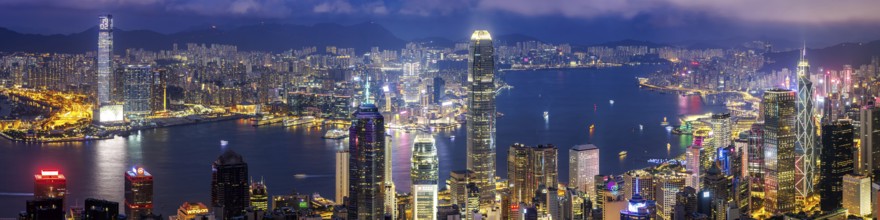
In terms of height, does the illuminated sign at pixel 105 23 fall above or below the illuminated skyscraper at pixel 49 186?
above

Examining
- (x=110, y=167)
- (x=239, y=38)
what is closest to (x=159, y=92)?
(x=239, y=38)

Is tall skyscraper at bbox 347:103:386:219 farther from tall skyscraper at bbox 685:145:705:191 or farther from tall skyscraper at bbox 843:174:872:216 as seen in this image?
tall skyscraper at bbox 843:174:872:216

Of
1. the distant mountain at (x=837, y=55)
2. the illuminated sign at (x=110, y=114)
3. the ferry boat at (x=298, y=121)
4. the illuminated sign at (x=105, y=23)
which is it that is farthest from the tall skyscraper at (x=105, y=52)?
the distant mountain at (x=837, y=55)

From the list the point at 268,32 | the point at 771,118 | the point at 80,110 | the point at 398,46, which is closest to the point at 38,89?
the point at 80,110

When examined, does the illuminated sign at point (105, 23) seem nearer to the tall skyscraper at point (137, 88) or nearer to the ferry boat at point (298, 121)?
the tall skyscraper at point (137, 88)

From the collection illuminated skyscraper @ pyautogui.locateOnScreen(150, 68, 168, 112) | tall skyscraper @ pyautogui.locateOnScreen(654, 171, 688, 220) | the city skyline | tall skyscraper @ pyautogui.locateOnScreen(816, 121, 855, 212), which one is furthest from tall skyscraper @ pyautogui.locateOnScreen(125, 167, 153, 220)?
illuminated skyscraper @ pyautogui.locateOnScreen(150, 68, 168, 112)

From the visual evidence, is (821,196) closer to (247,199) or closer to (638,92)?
(247,199)
